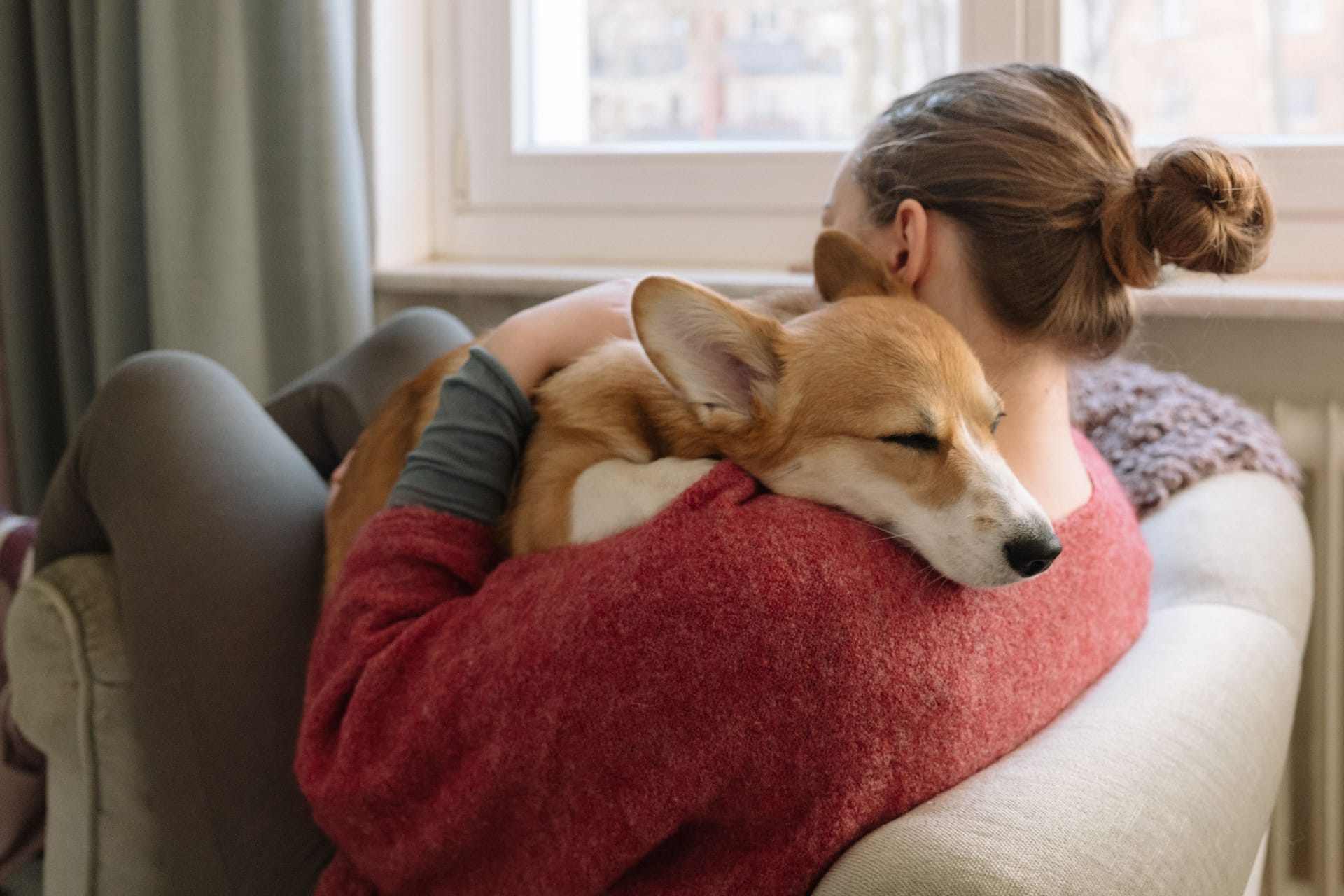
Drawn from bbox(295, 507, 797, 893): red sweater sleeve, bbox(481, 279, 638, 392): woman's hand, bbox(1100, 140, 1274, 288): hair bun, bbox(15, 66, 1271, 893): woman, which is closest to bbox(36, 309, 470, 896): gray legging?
bbox(15, 66, 1271, 893): woman

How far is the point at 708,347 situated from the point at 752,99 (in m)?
1.51

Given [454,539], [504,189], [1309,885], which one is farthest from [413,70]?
[1309,885]

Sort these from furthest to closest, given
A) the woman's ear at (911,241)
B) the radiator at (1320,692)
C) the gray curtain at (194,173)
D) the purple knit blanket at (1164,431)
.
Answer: the gray curtain at (194,173), the radiator at (1320,692), the purple knit blanket at (1164,431), the woman's ear at (911,241)

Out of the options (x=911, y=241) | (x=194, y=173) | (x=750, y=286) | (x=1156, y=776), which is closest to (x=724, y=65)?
(x=750, y=286)

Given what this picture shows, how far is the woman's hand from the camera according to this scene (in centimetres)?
125

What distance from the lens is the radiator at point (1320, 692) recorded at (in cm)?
163

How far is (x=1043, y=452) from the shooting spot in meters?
1.11

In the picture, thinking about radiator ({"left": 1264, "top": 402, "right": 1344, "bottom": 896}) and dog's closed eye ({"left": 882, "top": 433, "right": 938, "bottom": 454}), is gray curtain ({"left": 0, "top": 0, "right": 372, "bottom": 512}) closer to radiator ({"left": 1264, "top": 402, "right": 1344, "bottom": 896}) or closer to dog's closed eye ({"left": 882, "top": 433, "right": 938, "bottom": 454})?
dog's closed eye ({"left": 882, "top": 433, "right": 938, "bottom": 454})

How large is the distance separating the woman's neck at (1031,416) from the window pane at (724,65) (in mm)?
1190

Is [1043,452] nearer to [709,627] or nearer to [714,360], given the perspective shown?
[714,360]

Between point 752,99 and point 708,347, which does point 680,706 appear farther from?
point 752,99

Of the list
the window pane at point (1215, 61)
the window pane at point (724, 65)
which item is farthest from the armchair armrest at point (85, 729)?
the window pane at point (1215, 61)

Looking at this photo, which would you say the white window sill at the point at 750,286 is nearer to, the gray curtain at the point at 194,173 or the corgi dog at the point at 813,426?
the gray curtain at the point at 194,173

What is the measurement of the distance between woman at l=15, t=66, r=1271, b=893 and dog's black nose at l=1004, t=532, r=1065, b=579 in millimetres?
53
